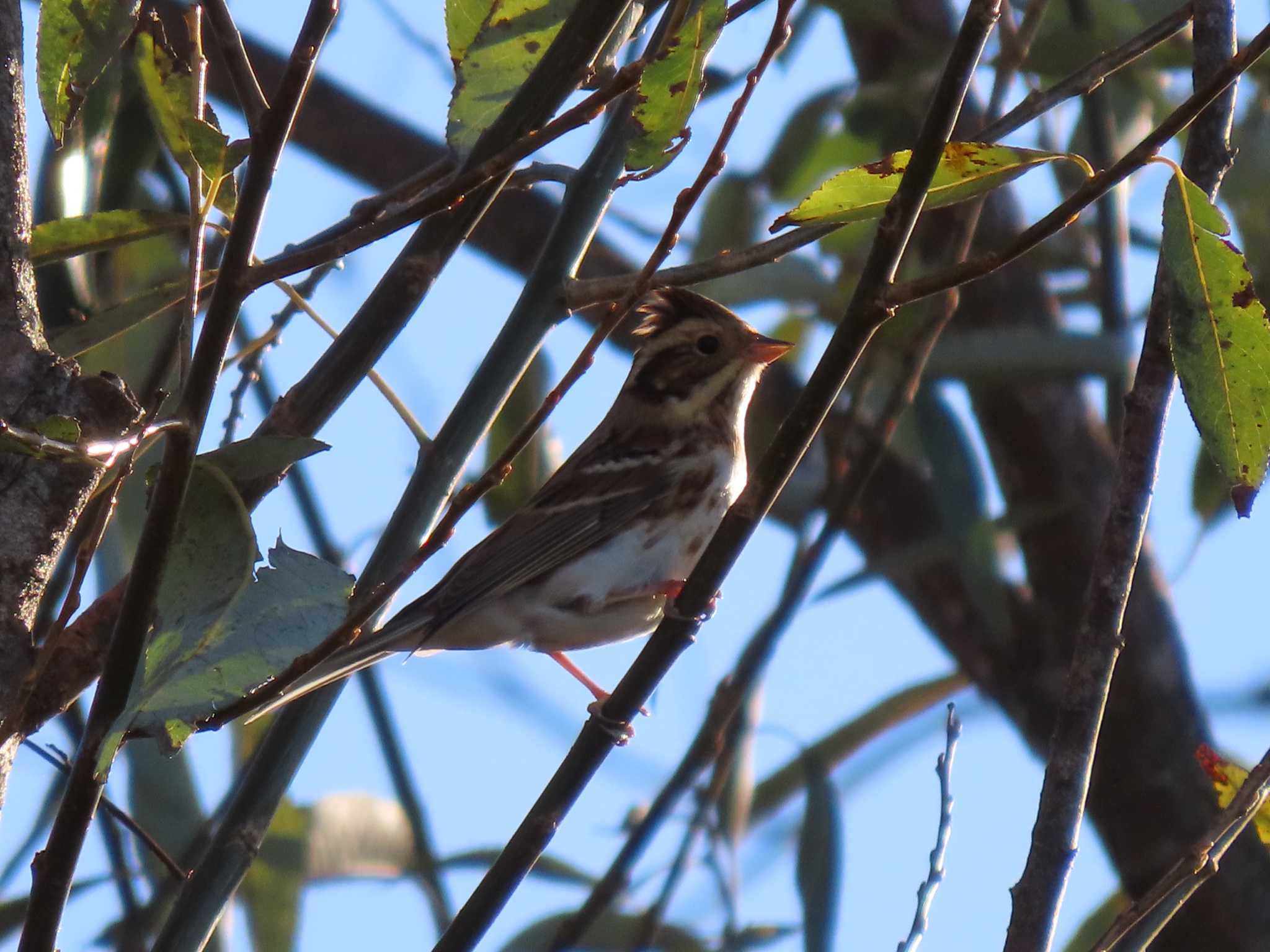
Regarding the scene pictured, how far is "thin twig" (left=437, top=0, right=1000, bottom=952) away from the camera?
1.68m

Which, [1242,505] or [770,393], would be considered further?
[770,393]

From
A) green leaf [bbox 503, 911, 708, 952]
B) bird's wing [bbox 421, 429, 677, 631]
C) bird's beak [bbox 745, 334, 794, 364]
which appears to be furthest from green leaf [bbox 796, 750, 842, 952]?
bird's beak [bbox 745, 334, 794, 364]

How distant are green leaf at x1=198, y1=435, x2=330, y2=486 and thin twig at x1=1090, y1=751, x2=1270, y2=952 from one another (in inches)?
44.8

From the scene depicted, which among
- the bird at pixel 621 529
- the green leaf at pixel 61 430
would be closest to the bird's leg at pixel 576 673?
the bird at pixel 621 529

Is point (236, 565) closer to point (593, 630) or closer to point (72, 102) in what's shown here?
point (72, 102)

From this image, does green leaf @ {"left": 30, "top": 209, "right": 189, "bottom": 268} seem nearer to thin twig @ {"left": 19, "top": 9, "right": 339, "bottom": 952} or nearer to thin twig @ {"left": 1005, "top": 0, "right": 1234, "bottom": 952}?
thin twig @ {"left": 19, "top": 9, "right": 339, "bottom": 952}

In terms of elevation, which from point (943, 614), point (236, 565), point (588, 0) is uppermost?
point (943, 614)

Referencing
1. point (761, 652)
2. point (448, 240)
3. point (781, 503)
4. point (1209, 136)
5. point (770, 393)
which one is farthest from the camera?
point (770, 393)

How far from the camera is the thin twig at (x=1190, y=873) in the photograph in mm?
2006

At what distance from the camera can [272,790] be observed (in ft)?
7.51

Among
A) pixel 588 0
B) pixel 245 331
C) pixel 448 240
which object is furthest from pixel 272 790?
pixel 245 331

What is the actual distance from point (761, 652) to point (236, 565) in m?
1.92

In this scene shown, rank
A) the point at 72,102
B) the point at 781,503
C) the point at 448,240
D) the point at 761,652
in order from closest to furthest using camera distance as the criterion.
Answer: the point at 72,102 < the point at 448,240 < the point at 761,652 < the point at 781,503

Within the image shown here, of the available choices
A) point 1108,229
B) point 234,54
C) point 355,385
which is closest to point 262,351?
point 355,385
